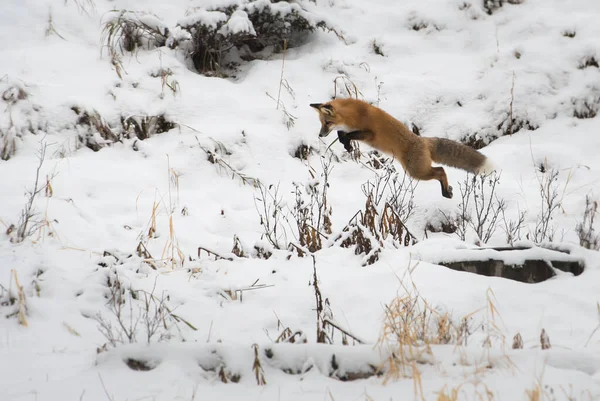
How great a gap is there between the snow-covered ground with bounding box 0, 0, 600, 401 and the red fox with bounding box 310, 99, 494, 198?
1.08 feet

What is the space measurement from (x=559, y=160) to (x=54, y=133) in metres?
6.33

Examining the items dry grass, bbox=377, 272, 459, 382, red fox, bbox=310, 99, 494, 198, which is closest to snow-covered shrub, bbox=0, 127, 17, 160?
red fox, bbox=310, 99, 494, 198

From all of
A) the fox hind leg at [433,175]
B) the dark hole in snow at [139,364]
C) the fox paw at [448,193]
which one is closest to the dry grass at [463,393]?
the dark hole in snow at [139,364]

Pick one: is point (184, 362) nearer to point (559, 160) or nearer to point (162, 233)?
A: point (162, 233)

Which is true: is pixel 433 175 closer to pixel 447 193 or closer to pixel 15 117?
pixel 447 193

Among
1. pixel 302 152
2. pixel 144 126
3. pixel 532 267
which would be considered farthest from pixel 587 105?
pixel 144 126

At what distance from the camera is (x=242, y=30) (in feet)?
24.2

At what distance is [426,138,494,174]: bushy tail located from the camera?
637cm

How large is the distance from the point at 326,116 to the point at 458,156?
178 centimetres

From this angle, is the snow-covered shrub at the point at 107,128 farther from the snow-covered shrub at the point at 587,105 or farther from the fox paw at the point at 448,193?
the snow-covered shrub at the point at 587,105

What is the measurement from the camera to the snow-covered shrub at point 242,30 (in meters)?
7.50

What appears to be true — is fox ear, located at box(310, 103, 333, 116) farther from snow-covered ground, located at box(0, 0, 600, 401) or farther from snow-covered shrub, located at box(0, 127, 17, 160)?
snow-covered shrub, located at box(0, 127, 17, 160)

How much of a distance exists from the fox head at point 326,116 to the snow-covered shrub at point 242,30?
5.75 feet

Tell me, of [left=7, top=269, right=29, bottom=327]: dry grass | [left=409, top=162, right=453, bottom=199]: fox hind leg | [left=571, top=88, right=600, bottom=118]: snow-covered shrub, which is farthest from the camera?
[left=571, top=88, right=600, bottom=118]: snow-covered shrub
